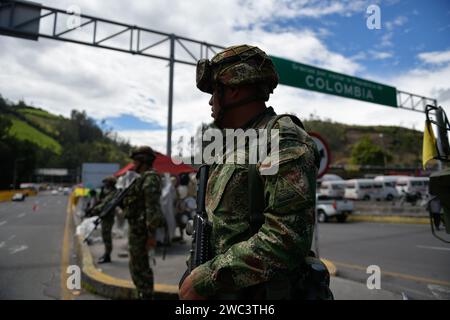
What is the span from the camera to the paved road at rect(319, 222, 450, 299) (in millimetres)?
4455

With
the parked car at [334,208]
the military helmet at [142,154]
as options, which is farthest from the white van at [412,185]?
the military helmet at [142,154]

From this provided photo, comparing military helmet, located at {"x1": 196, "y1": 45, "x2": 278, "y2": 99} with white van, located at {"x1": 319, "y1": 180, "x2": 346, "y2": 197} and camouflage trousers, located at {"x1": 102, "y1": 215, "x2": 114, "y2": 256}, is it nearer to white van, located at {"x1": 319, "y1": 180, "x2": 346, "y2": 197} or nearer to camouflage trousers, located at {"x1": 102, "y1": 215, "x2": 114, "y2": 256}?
camouflage trousers, located at {"x1": 102, "y1": 215, "x2": 114, "y2": 256}

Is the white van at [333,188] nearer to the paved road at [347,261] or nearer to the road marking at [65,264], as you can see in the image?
the paved road at [347,261]

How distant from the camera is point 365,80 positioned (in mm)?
10164

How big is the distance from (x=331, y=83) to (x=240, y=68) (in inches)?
351

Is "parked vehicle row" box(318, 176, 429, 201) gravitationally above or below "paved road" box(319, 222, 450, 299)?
above

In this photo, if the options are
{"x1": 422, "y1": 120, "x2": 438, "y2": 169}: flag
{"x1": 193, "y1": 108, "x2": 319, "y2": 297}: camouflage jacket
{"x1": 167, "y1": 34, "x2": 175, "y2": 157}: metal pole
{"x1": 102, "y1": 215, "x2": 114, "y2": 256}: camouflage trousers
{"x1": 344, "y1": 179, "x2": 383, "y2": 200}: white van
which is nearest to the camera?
{"x1": 193, "y1": 108, "x2": 319, "y2": 297}: camouflage jacket

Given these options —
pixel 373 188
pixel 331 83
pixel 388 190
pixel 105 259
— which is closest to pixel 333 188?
pixel 373 188

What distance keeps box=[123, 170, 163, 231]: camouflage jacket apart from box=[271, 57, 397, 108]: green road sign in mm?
5608

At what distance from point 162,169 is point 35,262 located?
122 inches

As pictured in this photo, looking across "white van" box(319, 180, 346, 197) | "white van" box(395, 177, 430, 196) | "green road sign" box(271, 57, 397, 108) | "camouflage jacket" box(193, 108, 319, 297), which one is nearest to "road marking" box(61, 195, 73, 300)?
"camouflage jacket" box(193, 108, 319, 297)

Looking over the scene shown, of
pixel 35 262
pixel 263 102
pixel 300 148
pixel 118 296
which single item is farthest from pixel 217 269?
pixel 35 262

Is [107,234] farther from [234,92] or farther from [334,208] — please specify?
[334,208]

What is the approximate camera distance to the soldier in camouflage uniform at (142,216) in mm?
3428
